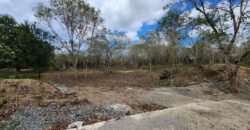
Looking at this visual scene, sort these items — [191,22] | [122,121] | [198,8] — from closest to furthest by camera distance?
1. [122,121]
2. [198,8]
3. [191,22]

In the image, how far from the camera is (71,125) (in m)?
5.59

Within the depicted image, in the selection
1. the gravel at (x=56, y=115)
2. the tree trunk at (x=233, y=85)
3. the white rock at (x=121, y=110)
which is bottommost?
the gravel at (x=56, y=115)

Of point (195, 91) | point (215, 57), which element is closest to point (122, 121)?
point (195, 91)

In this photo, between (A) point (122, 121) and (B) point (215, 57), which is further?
(B) point (215, 57)

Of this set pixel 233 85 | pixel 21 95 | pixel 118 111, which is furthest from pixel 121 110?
pixel 233 85

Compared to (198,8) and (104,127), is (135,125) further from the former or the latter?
(198,8)

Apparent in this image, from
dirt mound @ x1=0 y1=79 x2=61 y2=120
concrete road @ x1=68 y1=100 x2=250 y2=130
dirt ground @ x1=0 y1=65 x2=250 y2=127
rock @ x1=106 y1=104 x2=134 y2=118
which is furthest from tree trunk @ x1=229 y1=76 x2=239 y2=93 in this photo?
dirt mound @ x1=0 y1=79 x2=61 y2=120

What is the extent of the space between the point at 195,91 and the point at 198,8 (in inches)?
201

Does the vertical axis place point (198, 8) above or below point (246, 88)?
above

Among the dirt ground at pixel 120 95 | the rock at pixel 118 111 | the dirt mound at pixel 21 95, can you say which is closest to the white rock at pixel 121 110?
the rock at pixel 118 111

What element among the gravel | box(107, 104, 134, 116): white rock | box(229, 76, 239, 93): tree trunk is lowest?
the gravel

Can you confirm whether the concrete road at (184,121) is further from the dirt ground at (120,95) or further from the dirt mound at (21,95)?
the dirt mound at (21,95)

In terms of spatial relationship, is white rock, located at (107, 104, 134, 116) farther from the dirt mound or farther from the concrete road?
the dirt mound

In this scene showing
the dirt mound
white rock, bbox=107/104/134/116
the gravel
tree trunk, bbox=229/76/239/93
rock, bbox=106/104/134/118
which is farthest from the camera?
tree trunk, bbox=229/76/239/93
